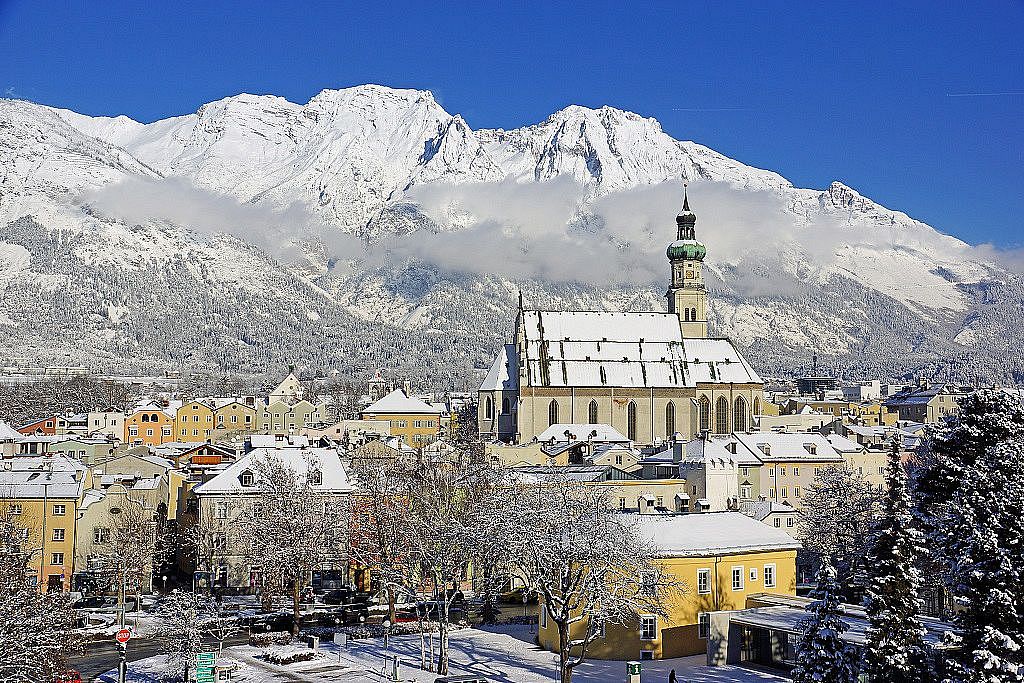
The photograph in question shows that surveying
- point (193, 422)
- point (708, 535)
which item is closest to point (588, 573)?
point (708, 535)

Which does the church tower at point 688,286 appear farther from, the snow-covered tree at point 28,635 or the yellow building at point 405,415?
the snow-covered tree at point 28,635

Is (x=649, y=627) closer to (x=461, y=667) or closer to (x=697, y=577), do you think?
(x=697, y=577)

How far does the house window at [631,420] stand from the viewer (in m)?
109

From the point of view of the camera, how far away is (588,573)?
131ft

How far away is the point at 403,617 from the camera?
50.9 metres

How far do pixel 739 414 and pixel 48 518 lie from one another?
70755 mm

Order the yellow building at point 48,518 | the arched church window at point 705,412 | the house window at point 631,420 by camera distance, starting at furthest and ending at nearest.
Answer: the arched church window at point 705,412 → the house window at point 631,420 → the yellow building at point 48,518

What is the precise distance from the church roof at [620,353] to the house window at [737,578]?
2592 inches

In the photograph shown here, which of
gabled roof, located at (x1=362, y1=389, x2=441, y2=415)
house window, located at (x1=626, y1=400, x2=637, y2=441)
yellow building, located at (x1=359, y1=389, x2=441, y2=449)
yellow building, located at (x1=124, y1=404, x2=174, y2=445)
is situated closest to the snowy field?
house window, located at (x1=626, y1=400, x2=637, y2=441)

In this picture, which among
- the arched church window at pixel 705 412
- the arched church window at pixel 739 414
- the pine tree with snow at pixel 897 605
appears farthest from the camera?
the arched church window at pixel 739 414

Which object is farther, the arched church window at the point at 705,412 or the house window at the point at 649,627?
the arched church window at the point at 705,412

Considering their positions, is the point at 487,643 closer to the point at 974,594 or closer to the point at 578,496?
the point at 578,496

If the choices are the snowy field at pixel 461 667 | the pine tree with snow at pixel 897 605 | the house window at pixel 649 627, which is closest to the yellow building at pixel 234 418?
the snowy field at pixel 461 667

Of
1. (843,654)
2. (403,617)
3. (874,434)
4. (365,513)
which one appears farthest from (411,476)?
(874,434)
